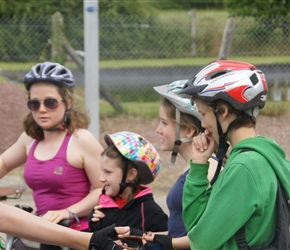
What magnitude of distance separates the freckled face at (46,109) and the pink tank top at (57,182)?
0.53 feet

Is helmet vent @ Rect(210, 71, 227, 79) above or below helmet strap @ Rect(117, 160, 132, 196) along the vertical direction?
above

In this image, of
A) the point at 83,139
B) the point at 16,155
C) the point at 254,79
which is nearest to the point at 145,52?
the point at 16,155

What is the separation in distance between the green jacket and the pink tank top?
5.48ft

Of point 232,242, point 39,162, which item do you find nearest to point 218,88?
point 232,242

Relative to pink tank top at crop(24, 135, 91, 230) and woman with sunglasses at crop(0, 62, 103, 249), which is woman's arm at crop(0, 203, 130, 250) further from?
pink tank top at crop(24, 135, 91, 230)

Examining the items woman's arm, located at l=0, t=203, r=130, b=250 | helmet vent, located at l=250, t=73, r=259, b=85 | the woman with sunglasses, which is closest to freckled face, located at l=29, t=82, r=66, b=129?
the woman with sunglasses

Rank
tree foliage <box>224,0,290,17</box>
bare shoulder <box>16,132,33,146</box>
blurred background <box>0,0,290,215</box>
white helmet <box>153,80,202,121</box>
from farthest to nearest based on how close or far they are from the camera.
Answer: tree foliage <box>224,0,290,17</box>
blurred background <box>0,0,290,215</box>
bare shoulder <box>16,132,33,146</box>
white helmet <box>153,80,202,121</box>

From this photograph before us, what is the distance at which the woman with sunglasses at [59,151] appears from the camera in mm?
4895

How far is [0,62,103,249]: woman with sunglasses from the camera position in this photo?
4.89 meters

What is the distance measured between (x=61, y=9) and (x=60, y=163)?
15.0 meters

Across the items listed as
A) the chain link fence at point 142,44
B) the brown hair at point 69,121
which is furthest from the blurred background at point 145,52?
the brown hair at point 69,121

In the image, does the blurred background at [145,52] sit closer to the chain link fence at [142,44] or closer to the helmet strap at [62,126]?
the chain link fence at [142,44]

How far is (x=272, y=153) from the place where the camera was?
336 centimetres

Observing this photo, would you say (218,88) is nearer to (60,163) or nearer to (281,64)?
(60,163)
